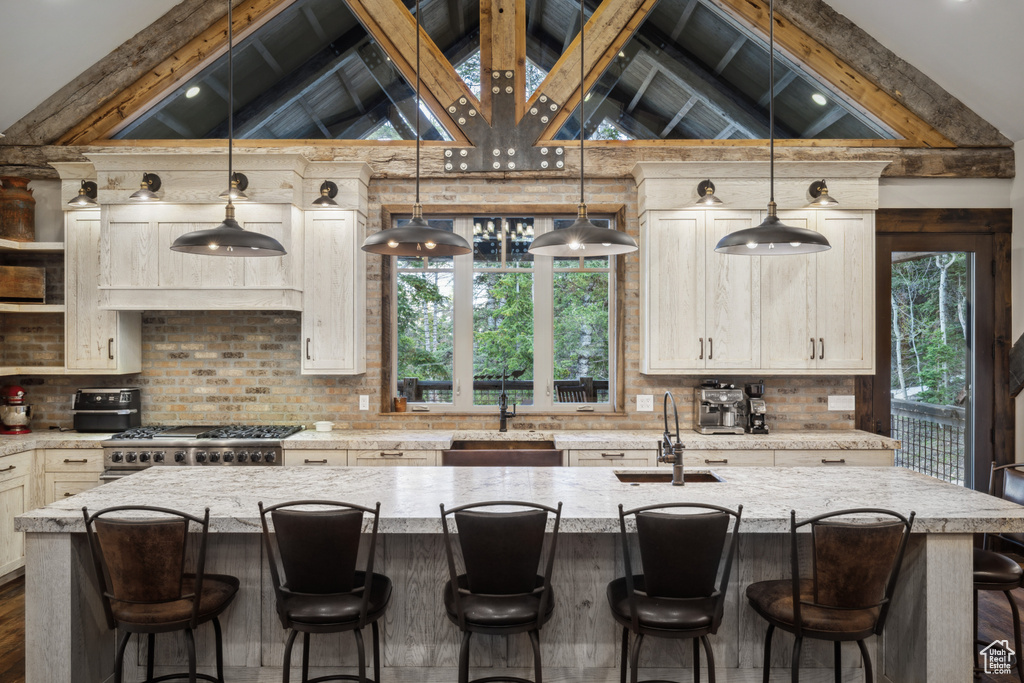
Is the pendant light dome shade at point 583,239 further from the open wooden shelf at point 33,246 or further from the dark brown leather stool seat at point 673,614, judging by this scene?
the open wooden shelf at point 33,246

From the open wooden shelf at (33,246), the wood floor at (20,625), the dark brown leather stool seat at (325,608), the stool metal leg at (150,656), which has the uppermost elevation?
the open wooden shelf at (33,246)

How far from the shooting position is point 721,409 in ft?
14.7

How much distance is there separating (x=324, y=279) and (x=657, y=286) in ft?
7.98

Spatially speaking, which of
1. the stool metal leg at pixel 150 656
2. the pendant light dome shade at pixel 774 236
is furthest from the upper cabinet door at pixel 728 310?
the stool metal leg at pixel 150 656

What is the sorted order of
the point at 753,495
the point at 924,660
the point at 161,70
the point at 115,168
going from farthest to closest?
the point at 161,70 → the point at 115,168 → the point at 753,495 → the point at 924,660

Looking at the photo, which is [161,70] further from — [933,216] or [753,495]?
[933,216]

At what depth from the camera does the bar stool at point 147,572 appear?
2.07 meters

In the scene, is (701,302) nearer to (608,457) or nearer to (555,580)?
(608,457)

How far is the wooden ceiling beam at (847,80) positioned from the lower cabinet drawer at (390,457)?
3948 millimetres

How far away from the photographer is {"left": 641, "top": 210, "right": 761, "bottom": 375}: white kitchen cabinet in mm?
4410

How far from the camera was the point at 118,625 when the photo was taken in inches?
85.4

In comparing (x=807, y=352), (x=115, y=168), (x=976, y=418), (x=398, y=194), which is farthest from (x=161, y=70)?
(x=976, y=418)

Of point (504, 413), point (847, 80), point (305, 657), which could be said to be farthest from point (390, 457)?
point (847, 80)

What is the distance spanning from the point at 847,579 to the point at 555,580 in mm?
1094
